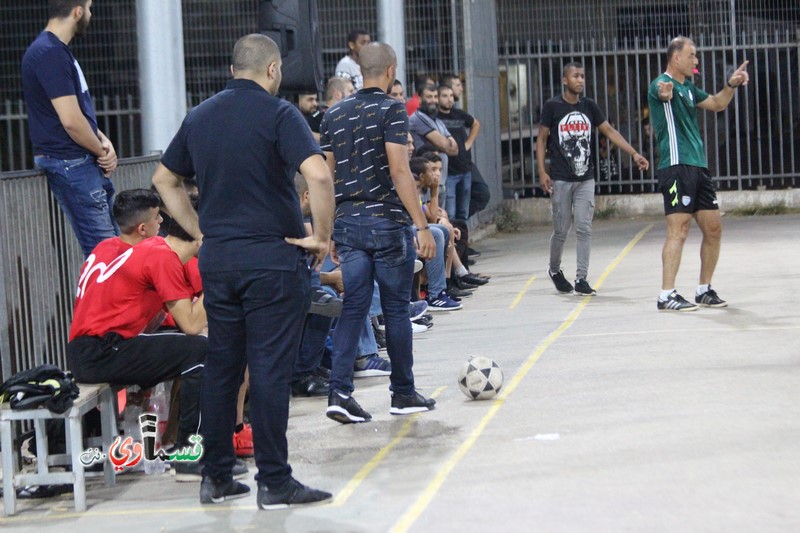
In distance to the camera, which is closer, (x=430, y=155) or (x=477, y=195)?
(x=430, y=155)

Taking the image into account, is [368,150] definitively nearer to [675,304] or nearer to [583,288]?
[675,304]

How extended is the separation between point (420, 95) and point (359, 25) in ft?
10.4

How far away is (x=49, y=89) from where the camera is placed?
22.4 feet

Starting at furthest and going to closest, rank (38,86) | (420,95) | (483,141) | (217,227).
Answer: (483,141)
(420,95)
(38,86)
(217,227)

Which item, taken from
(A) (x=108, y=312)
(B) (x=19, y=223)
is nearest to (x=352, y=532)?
(A) (x=108, y=312)

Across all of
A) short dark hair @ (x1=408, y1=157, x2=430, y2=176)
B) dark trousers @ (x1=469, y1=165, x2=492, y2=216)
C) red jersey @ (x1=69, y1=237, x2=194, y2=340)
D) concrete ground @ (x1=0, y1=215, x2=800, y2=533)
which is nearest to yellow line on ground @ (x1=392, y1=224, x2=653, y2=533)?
concrete ground @ (x1=0, y1=215, x2=800, y2=533)

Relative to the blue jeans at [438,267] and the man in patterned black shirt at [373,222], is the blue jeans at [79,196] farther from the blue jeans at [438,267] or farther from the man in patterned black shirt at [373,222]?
the blue jeans at [438,267]

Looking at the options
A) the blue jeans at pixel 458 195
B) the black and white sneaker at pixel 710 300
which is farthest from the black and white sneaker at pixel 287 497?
the blue jeans at pixel 458 195

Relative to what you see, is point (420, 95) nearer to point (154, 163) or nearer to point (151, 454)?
point (154, 163)

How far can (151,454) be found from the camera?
20.5 feet

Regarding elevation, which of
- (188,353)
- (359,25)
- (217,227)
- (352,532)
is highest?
(359,25)

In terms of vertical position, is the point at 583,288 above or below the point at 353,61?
below

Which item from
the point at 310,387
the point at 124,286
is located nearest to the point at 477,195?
the point at 310,387

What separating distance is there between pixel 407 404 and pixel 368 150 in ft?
4.59
